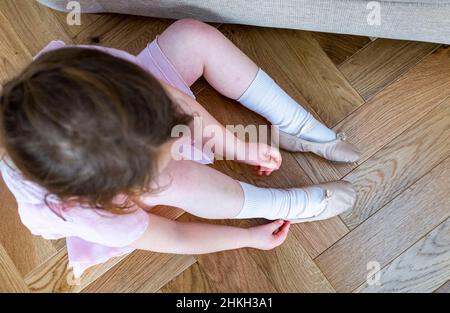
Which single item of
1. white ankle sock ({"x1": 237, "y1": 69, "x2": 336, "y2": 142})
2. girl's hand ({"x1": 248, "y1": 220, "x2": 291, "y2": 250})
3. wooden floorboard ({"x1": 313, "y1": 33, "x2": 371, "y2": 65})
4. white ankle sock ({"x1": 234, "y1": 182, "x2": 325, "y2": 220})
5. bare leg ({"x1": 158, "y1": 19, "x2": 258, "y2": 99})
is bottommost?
girl's hand ({"x1": 248, "y1": 220, "x2": 291, "y2": 250})

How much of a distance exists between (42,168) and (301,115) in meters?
0.48

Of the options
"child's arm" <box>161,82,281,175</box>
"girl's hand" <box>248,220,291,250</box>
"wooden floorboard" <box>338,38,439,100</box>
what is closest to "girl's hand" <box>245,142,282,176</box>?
"child's arm" <box>161,82,281,175</box>

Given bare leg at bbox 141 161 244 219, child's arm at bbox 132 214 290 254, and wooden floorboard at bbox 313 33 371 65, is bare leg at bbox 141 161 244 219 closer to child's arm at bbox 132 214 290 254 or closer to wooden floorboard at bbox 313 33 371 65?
child's arm at bbox 132 214 290 254

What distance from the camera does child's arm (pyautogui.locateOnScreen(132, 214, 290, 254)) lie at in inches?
30.2

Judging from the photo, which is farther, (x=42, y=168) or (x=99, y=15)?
(x=99, y=15)

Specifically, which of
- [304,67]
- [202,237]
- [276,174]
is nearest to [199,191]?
[202,237]

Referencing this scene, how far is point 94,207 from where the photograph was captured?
1.97ft

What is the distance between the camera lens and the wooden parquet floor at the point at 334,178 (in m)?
0.88

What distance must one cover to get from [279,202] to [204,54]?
275 millimetres

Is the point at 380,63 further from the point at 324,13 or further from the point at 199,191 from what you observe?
the point at 199,191

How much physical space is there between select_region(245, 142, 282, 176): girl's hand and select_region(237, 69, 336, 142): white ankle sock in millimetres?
52

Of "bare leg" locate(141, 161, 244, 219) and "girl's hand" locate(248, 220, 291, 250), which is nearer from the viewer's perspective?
"bare leg" locate(141, 161, 244, 219)
